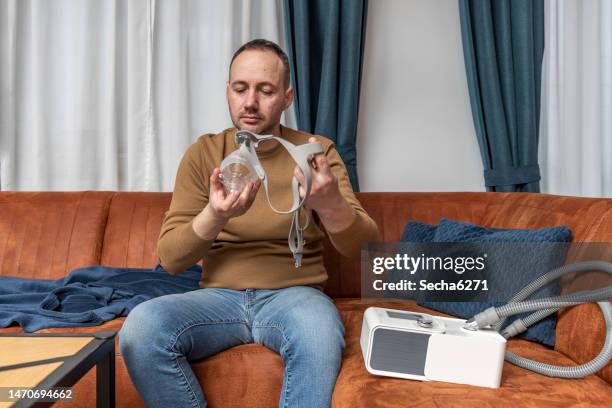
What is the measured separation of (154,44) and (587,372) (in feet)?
6.82

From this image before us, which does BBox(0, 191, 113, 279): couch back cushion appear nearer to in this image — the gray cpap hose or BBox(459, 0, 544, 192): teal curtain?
the gray cpap hose

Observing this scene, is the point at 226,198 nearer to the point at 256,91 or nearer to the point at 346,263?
the point at 256,91

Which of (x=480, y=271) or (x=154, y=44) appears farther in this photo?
(x=154, y=44)

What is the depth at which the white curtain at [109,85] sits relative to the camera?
235cm

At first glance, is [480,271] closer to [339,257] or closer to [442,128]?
[339,257]

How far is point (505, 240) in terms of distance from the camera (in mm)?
1557

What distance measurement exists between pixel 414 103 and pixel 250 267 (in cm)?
138

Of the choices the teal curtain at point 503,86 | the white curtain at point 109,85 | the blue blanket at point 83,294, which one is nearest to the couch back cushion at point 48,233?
the blue blanket at point 83,294

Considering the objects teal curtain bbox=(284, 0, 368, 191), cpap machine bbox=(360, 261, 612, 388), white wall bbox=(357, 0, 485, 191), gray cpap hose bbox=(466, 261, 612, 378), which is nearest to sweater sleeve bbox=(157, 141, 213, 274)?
cpap machine bbox=(360, 261, 612, 388)

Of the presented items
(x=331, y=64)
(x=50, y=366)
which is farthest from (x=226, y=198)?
(x=331, y=64)

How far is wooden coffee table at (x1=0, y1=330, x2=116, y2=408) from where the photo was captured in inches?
33.0

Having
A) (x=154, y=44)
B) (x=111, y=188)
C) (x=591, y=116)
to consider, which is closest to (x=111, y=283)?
(x=111, y=188)

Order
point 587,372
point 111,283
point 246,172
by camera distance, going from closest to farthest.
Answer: point 587,372
point 246,172
point 111,283

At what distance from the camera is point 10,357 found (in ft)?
3.31
